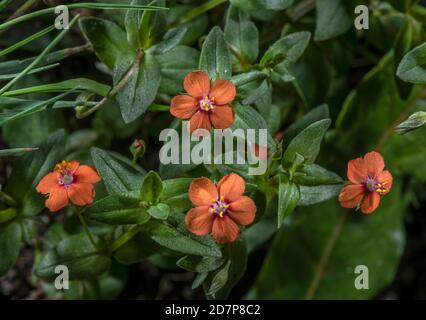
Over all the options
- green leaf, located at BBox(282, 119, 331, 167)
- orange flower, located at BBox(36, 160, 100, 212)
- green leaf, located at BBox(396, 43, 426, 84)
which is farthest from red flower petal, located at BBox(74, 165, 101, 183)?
green leaf, located at BBox(396, 43, 426, 84)

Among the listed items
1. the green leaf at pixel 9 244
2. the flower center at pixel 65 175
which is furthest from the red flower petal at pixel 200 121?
the green leaf at pixel 9 244

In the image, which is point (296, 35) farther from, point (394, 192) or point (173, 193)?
point (394, 192)

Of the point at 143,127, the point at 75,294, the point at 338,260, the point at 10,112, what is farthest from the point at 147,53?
the point at 338,260

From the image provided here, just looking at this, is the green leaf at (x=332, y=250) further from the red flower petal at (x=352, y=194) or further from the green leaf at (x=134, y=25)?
the green leaf at (x=134, y=25)

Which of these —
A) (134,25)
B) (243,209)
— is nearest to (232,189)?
(243,209)

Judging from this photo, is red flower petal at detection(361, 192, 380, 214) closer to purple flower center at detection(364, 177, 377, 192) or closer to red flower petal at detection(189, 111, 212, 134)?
purple flower center at detection(364, 177, 377, 192)

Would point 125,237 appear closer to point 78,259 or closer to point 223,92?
point 78,259
